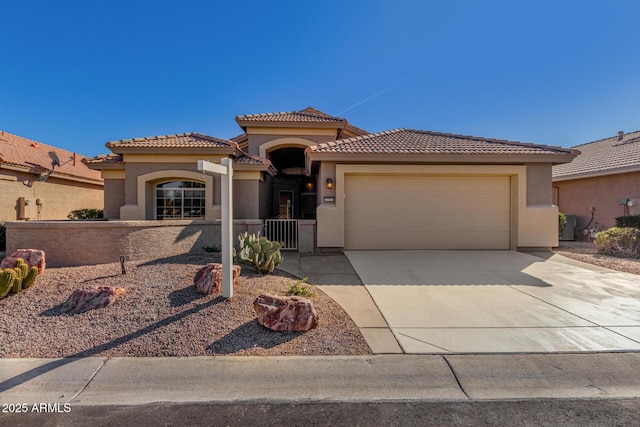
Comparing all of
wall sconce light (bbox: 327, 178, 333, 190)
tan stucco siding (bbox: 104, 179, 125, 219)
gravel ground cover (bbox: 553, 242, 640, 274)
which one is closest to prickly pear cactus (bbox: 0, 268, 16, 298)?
wall sconce light (bbox: 327, 178, 333, 190)

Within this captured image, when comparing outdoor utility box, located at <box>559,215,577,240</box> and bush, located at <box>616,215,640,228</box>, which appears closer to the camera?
bush, located at <box>616,215,640,228</box>

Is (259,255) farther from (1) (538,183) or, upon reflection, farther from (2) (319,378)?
(1) (538,183)

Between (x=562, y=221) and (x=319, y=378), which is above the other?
(x=562, y=221)

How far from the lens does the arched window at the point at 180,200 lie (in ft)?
43.6

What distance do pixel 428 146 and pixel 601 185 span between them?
Answer: 10179 mm

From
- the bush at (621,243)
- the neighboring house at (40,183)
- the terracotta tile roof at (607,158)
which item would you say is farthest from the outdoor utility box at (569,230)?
the neighboring house at (40,183)

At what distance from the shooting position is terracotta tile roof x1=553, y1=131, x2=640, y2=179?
13.9 meters

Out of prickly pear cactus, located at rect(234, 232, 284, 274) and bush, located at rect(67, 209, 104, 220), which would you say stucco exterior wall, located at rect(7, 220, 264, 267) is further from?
bush, located at rect(67, 209, 104, 220)

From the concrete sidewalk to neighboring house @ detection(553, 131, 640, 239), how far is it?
13.5 metres

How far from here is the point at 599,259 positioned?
9.79 metres

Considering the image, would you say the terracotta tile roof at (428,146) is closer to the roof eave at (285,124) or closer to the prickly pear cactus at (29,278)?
the roof eave at (285,124)

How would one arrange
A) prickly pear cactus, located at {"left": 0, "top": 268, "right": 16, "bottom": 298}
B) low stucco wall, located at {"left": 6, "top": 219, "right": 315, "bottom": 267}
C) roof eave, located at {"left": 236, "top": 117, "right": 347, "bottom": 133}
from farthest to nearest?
roof eave, located at {"left": 236, "top": 117, "right": 347, "bottom": 133}
low stucco wall, located at {"left": 6, "top": 219, "right": 315, "bottom": 267}
prickly pear cactus, located at {"left": 0, "top": 268, "right": 16, "bottom": 298}

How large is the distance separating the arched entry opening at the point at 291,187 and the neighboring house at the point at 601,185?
13.7m

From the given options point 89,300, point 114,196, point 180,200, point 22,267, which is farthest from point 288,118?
point 89,300
